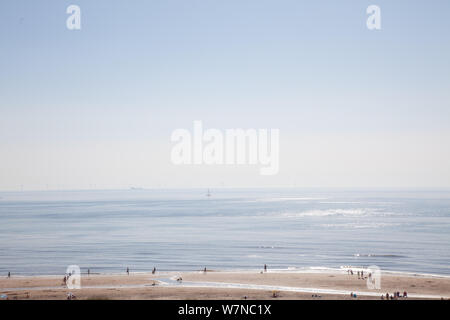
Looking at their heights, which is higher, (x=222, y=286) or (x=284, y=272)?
(x=222, y=286)

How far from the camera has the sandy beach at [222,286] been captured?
160ft

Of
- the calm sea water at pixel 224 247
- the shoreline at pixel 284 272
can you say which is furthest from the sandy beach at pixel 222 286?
the calm sea water at pixel 224 247

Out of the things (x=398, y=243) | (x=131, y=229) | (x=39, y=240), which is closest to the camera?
(x=398, y=243)

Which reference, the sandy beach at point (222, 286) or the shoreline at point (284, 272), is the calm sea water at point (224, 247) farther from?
the sandy beach at point (222, 286)

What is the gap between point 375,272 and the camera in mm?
64875

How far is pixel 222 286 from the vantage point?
5494 cm

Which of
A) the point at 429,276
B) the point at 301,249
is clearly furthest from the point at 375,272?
the point at 301,249

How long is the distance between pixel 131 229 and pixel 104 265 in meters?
62.1

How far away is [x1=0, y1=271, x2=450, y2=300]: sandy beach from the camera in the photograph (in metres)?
48.8

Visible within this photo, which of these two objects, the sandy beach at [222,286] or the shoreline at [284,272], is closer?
the sandy beach at [222,286]

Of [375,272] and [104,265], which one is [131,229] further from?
[375,272]

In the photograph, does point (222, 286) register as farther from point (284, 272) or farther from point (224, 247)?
point (224, 247)

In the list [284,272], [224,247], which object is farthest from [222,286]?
[224,247]
